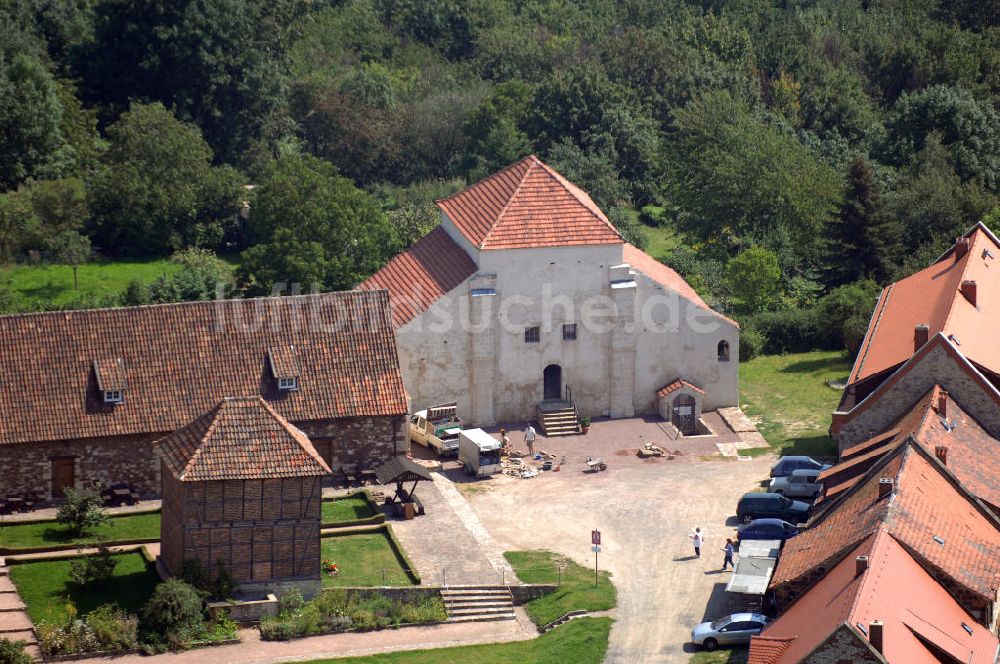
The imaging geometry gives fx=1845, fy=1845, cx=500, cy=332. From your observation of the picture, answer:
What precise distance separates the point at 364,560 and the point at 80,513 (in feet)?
33.7

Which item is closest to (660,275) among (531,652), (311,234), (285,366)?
(311,234)

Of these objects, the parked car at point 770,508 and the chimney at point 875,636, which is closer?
the chimney at point 875,636

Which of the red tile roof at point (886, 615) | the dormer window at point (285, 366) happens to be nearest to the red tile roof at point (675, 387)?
the dormer window at point (285, 366)

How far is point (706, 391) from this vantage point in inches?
3191

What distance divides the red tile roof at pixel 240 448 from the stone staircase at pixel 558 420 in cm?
1817

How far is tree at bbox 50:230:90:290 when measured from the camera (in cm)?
9481

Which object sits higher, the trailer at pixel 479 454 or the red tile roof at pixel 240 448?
the red tile roof at pixel 240 448

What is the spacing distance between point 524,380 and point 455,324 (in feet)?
13.3

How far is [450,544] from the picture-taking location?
66750 mm

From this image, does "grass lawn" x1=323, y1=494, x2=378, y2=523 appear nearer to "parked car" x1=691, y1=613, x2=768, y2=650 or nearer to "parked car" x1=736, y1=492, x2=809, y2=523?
"parked car" x1=736, y1=492, x2=809, y2=523

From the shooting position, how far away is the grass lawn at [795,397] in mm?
77625

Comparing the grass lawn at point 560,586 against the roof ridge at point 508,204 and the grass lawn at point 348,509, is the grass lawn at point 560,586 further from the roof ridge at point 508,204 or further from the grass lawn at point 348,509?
the roof ridge at point 508,204

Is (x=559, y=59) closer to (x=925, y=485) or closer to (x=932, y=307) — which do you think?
(x=932, y=307)

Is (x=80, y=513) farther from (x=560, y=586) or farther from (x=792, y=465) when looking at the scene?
(x=792, y=465)
